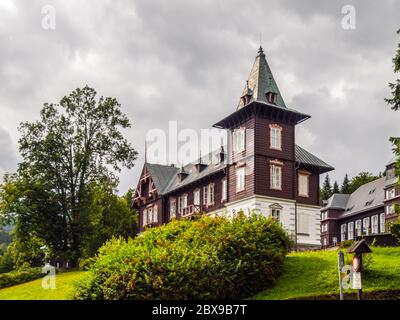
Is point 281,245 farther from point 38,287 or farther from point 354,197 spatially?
point 354,197

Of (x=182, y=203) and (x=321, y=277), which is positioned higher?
(x=182, y=203)

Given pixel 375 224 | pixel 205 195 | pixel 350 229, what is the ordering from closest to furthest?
pixel 205 195 → pixel 375 224 → pixel 350 229

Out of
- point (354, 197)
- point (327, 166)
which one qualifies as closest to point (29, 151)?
point (327, 166)

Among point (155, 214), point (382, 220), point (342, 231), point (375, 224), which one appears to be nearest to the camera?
point (155, 214)

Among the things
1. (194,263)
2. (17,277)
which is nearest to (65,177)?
(17,277)

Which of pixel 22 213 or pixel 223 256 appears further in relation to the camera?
pixel 22 213

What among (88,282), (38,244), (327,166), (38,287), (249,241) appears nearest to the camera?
(88,282)

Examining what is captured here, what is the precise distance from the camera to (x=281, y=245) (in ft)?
82.2

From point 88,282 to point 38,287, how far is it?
16702mm

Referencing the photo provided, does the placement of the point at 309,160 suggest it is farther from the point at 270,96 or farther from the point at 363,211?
the point at 363,211

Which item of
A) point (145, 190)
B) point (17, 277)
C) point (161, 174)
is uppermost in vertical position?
point (161, 174)

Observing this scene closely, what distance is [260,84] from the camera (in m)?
44.9

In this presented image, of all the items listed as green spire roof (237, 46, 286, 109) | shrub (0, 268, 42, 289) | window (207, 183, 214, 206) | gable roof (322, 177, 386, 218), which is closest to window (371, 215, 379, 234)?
gable roof (322, 177, 386, 218)

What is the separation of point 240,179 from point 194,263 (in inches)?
924
